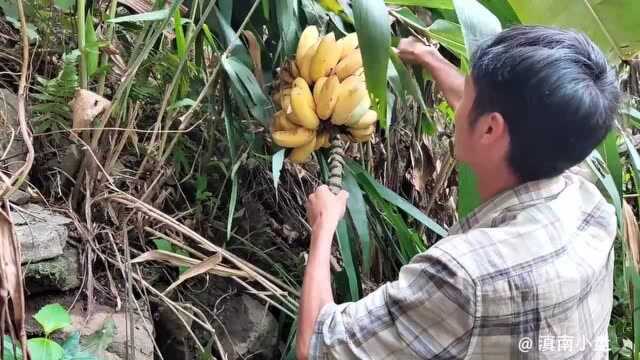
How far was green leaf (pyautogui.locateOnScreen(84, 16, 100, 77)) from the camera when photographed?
112 centimetres

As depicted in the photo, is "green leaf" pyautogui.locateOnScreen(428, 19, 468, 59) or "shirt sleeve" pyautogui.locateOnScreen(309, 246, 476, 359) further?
"green leaf" pyautogui.locateOnScreen(428, 19, 468, 59)

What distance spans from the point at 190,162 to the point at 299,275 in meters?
0.33

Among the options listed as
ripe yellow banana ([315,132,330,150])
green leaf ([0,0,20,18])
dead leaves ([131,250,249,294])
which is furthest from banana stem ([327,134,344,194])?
green leaf ([0,0,20,18])

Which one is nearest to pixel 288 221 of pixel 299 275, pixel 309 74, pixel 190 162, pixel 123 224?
pixel 299 275

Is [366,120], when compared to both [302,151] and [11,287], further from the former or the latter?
[11,287]

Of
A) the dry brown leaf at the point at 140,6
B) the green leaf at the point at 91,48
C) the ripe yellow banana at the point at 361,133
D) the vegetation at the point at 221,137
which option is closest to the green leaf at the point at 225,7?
the vegetation at the point at 221,137

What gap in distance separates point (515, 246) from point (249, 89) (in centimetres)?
56

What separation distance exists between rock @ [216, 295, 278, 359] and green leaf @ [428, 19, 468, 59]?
0.63 m

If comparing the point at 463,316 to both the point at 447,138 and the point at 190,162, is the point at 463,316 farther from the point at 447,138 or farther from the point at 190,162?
the point at 447,138

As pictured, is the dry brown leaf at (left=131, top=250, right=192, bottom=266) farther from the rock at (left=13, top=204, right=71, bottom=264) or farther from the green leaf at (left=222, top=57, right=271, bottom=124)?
the green leaf at (left=222, top=57, right=271, bottom=124)

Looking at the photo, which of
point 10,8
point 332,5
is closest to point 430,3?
point 332,5

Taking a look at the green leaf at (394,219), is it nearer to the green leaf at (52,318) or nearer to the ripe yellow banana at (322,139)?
the ripe yellow banana at (322,139)

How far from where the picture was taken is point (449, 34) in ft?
3.64

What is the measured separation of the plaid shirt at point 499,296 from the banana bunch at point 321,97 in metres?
0.31
